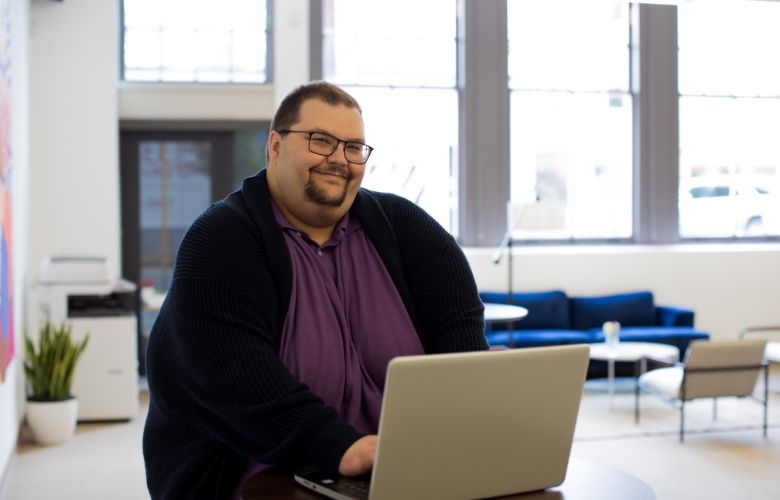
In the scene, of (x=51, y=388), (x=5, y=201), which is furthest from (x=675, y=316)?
(x=5, y=201)

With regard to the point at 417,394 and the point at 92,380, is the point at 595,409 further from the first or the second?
the point at 417,394

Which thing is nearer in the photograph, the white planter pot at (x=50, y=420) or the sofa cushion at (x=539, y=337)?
the white planter pot at (x=50, y=420)

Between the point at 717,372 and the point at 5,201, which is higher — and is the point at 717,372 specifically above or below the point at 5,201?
below

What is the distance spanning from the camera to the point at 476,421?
1572 mm

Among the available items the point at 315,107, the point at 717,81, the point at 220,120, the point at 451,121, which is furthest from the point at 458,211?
the point at 315,107

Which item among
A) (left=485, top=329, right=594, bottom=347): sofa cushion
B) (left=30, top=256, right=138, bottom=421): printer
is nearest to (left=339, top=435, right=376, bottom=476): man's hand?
(left=30, top=256, right=138, bottom=421): printer

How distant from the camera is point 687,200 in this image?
9867 mm

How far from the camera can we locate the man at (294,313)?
6.07 feet

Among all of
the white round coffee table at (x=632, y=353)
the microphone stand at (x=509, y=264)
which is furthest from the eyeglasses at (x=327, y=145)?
the microphone stand at (x=509, y=264)

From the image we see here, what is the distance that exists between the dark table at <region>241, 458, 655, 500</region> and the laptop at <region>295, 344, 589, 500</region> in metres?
0.03

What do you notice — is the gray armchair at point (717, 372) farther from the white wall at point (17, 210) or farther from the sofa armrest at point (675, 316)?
the white wall at point (17, 210)

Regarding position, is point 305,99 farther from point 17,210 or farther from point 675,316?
point 675,316

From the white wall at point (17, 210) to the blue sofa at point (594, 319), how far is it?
388 centimetres

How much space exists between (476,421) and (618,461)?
4341 mm
